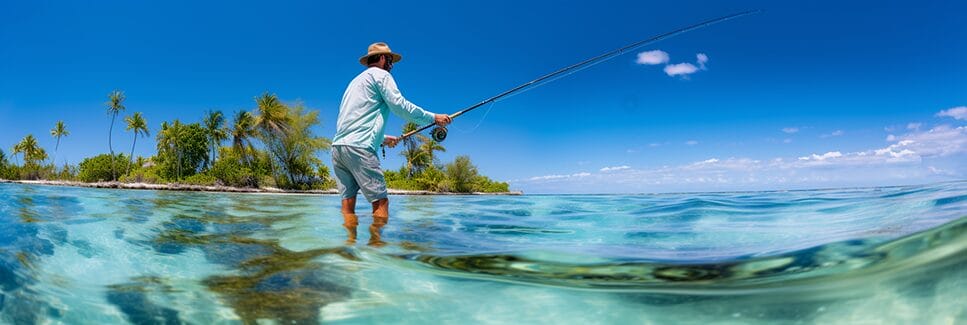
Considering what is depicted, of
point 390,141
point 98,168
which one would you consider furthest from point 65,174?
point 390,141

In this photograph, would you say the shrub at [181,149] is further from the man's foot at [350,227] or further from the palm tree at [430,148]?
the man's foot at [350,227]

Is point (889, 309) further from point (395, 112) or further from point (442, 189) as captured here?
point (442, 189)

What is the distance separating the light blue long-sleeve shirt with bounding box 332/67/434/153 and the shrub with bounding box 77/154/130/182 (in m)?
53.1

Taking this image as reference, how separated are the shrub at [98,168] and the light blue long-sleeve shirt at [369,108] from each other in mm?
53114

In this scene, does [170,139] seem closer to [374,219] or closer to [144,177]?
[144,177]

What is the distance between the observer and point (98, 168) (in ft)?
151

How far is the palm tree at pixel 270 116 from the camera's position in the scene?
40062 millimetres

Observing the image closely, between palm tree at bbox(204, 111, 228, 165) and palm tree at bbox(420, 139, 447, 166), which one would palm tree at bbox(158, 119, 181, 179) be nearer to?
palm tree at bbox(204, 111, 228, 165)

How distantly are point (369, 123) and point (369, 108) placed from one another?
5.8 inches

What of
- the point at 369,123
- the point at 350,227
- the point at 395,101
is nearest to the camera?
the point at 350,227

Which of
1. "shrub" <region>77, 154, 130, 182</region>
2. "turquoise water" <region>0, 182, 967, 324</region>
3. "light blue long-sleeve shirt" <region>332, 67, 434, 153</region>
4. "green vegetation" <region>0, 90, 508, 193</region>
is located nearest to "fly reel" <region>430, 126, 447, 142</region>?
"light blue long-sleeve shirt" <region>332, 67, 434, 153</region>

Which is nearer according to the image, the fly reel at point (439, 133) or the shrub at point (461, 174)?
the fly reel at point (439, 133)

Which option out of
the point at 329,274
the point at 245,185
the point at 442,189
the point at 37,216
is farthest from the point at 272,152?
the point at 329,274

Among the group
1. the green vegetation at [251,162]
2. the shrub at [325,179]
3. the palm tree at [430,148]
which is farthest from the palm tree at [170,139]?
the palm tree at [430,148]
